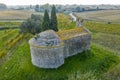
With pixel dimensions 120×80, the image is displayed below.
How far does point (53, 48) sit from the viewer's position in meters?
35.9

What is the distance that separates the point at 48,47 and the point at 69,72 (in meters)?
6.35

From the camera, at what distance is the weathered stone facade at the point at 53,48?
36.1m

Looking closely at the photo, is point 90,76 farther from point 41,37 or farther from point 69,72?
point 41,37

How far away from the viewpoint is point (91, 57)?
41031mm

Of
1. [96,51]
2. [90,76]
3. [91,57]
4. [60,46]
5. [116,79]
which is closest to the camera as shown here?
[90,76]

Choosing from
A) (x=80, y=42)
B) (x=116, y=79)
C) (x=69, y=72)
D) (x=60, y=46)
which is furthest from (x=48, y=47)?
(x=116, y=79)

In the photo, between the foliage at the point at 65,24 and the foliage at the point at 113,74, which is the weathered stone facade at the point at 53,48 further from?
the foliage at the point at 65,24

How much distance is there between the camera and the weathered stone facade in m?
36.1

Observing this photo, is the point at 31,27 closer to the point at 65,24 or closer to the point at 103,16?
the point at 65,24

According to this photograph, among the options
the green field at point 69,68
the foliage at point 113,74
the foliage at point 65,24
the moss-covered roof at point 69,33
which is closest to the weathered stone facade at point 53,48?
the moss-covered roof at point 69,33

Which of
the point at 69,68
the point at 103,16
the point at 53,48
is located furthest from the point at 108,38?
the point at 103,16

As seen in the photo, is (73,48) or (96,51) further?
(96,51)

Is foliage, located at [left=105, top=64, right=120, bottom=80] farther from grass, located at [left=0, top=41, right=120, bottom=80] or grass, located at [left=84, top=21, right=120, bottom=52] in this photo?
grass, located at [left=84, top=21, right=120, bottom=52]

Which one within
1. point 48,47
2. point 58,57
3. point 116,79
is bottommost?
point 116,79
